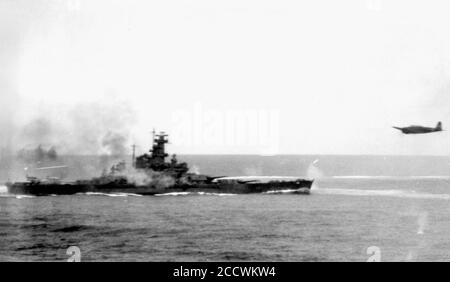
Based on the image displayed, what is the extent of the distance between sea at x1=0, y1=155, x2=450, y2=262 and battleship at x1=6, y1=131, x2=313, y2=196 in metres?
3.00

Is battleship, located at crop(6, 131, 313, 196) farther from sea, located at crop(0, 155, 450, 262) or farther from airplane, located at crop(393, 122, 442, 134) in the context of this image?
airplane, located at crop(393, 122, 442, 134)

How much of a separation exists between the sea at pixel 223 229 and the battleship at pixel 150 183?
3.00 metres

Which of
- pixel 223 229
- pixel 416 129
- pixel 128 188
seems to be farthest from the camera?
pixel 128 188

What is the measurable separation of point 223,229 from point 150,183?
1063 inches

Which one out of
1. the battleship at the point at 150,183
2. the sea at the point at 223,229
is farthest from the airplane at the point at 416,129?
the battleship at the point at 150,183

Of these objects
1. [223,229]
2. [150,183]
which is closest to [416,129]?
[223,229]

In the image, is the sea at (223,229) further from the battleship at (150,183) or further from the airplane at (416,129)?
the airplane at (416,129)

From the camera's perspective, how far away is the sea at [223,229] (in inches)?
862

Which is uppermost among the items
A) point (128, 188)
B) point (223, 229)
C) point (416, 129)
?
point (416, 129)

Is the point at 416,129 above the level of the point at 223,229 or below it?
above

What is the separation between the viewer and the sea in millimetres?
21906

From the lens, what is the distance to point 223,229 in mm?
29516

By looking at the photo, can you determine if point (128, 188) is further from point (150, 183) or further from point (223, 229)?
point (223, 229)

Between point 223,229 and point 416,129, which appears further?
point 223,229
